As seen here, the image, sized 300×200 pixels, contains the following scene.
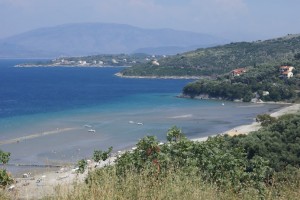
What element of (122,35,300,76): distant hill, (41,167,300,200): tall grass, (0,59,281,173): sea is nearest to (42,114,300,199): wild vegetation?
(41,167,300,200): tall grass

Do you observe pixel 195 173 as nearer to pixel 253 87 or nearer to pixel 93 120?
pixel 93 120

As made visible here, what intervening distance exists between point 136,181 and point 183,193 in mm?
710

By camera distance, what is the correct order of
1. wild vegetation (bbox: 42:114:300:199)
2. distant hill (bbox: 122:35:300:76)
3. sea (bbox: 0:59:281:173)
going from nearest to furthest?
wild vegetation (bbox: 42:114:300:199) < sea (bbox: 0:59:281:173) < distant hill (bbox: 122:35:300:76)

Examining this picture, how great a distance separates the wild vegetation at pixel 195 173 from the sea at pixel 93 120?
12.5 meters

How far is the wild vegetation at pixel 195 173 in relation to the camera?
4.92m

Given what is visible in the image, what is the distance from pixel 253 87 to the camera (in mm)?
68312

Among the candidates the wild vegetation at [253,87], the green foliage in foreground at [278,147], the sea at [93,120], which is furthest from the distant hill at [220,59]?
the green foliage in foreground at [278,147]

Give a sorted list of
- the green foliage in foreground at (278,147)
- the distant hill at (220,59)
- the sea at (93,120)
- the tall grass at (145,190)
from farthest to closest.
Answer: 1. the distant hill at (220,59)
2. the sea at (93,120)
3. the green foliage in foreground at (278,147)
4. the tall grass at (145,190)

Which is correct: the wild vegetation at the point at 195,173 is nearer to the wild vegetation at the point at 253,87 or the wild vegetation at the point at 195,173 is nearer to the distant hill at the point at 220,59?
the wild vegetation at the point at 253,87

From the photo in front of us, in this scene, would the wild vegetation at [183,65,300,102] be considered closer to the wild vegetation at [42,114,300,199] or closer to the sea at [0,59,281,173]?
the sea at [0,59,281,173]

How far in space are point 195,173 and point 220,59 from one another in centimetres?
11411

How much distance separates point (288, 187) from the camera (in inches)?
226

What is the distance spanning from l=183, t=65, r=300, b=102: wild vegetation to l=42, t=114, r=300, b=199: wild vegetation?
44411 millimetres

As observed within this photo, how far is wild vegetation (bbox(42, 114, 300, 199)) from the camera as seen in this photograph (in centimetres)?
492
